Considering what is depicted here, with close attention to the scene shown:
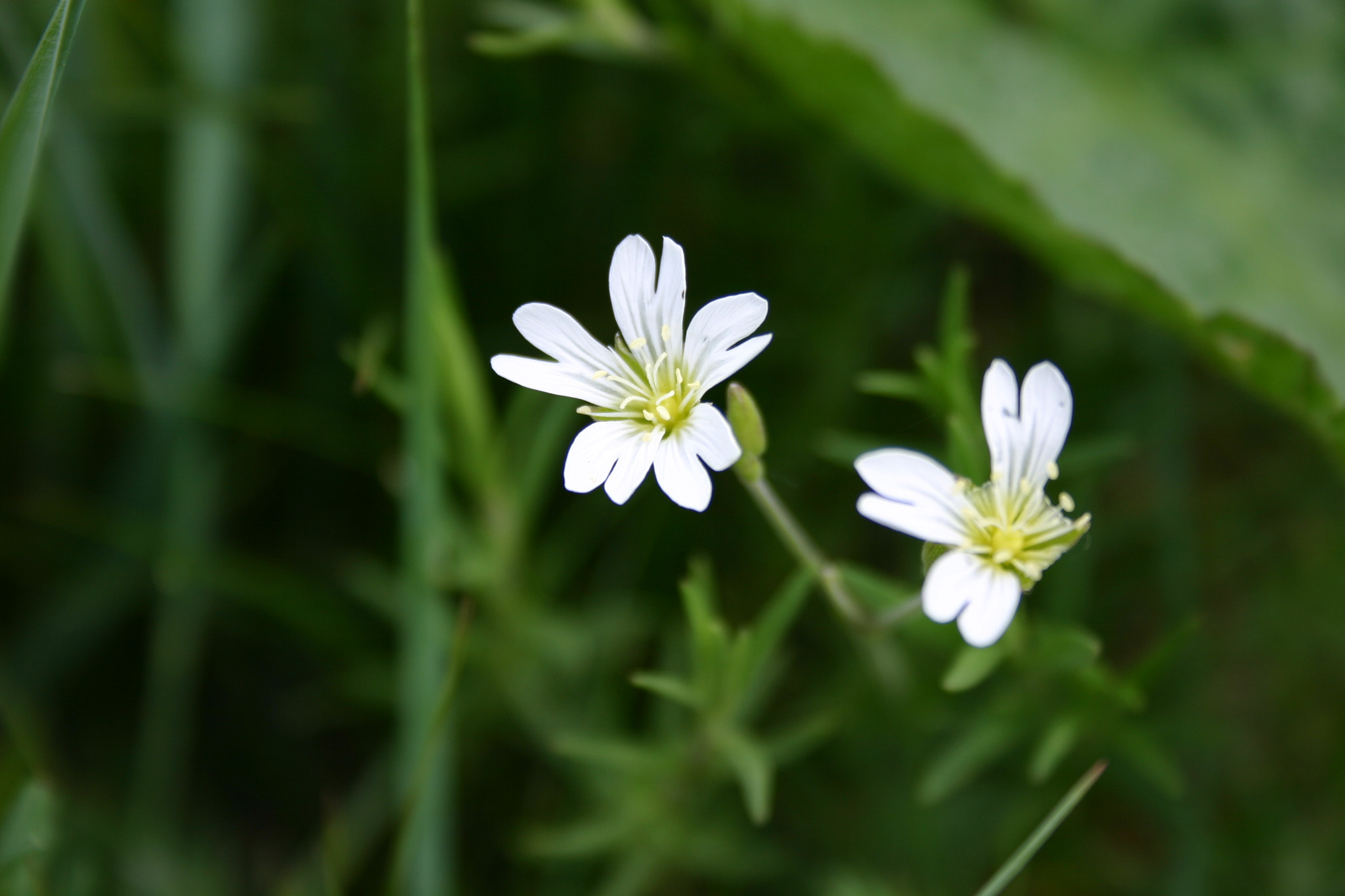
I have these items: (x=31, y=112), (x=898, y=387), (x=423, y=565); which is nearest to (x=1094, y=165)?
(x=898, y=387)

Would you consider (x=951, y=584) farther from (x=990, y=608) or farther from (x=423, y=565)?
(x=423, y=565)

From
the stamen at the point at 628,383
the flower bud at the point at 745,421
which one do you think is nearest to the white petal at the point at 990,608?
the flower bud at the point at 745,421

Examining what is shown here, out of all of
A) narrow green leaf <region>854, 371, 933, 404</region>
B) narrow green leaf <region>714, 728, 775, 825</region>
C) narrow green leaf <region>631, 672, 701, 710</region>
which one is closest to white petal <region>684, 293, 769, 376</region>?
narrow green leaf <region>854, 371, 933, 404</region>

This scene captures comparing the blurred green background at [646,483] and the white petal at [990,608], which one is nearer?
the white petal at [990,608]

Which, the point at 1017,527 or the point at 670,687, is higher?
the point at 1017,527

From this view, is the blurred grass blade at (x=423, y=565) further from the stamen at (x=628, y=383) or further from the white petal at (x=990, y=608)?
the white petal at (x=990, y=608)

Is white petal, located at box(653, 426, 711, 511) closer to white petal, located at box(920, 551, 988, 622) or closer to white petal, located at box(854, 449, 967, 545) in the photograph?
white petal, located at box(854, 449, 967, 545)
